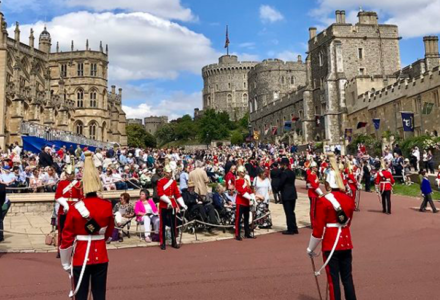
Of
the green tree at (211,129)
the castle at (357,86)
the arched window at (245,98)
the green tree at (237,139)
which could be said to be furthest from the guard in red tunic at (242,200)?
the arched window at (245,98)

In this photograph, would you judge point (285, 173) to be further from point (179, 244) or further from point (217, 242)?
point (179, 244)

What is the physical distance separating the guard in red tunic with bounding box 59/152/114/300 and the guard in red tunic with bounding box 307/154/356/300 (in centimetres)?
262

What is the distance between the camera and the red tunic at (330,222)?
496 cm

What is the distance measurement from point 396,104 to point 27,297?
1346 inches

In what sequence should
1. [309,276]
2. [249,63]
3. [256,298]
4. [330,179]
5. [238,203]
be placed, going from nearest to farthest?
[330,179] < [256,298] < [309,276] < [238,203] < [249,63]

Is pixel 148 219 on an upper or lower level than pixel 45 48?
lower

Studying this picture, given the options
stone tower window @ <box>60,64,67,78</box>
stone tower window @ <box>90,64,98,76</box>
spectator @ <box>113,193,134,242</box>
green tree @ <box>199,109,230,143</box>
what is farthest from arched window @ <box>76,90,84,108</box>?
spectator @ <box>113,193,134,242</box>

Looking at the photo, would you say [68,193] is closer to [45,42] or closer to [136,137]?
[45,42]

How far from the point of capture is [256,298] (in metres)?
5.75

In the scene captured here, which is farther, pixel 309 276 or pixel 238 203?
pixel 238 203

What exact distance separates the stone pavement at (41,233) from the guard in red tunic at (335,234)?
558 cm

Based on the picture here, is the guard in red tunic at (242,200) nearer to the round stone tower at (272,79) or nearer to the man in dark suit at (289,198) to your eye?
the man in dark suit at (289,198)

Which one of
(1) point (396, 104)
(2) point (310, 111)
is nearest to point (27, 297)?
(1) point (396, 104)

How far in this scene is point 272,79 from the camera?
79812 millimetres
